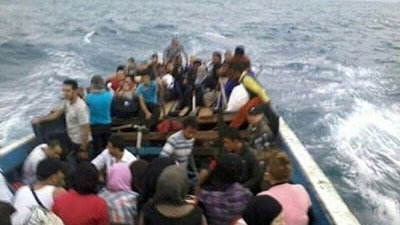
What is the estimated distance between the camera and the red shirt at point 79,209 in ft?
11.7

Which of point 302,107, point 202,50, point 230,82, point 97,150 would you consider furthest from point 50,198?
point 202,50

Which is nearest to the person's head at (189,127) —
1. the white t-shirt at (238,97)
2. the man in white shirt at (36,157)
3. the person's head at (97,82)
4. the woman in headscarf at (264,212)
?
the white t-shirt at (238,97)

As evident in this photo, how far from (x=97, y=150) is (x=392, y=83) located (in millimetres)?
12997

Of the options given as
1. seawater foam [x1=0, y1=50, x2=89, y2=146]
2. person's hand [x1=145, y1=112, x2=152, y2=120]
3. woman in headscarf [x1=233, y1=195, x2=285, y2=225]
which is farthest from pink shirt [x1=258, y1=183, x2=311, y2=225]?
seawater foam [x1=0, y1=50, x2=89, y2=146]

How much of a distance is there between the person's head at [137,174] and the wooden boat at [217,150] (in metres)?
1.30

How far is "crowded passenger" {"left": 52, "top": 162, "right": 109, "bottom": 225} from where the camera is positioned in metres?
3.56

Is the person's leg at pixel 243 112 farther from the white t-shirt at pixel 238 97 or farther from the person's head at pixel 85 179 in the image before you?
the person's head at pixel 85 179

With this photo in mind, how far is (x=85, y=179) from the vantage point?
3.56 m

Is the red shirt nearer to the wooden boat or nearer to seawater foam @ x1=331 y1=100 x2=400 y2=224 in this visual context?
the wooden boat

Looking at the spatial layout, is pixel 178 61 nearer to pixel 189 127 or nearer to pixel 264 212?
pixel 189 127

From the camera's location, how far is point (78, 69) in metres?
18.8

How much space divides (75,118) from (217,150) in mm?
1448

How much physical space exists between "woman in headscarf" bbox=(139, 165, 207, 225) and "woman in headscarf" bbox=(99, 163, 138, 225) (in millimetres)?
970

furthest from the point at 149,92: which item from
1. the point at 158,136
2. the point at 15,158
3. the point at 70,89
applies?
the point at 15,158
